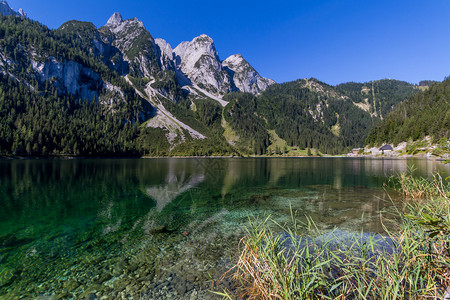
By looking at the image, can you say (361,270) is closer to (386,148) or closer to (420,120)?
(420,120)

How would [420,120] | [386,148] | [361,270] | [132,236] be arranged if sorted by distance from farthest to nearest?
1. [386,148]
2. [420,120]
3. [132,236]
4. [361,270]

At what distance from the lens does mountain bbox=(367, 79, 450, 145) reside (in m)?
120

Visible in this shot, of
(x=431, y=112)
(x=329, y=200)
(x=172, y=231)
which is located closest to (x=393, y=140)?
(x=431, y=112)

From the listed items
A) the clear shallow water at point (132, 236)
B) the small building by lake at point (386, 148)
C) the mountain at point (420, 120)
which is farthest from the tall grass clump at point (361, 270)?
the small building by lake at point (386, 148)

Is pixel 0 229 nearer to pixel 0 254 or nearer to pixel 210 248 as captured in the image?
pixel 0 254

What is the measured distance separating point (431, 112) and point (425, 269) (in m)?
189

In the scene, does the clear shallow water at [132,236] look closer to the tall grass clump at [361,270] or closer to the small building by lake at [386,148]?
the tall grass clump at [361,270]

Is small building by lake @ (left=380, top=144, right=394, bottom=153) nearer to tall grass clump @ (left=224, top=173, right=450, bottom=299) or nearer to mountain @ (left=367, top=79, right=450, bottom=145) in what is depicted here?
mountain @ (left=367, top=79, right=450, bottom=145)

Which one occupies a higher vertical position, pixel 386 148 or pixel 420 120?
pixel 420 120

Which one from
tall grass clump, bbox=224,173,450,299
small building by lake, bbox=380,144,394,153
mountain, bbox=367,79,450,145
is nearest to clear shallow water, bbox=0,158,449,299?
tall grass clump, bbox=224,173,450,299

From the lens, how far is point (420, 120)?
13925 cm

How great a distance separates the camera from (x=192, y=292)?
8.32 m

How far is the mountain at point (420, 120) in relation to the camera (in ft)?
393

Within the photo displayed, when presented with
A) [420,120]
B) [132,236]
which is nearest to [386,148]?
[420,120]
